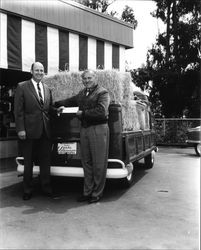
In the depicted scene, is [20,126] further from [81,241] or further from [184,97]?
[184,97]

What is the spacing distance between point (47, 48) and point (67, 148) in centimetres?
500

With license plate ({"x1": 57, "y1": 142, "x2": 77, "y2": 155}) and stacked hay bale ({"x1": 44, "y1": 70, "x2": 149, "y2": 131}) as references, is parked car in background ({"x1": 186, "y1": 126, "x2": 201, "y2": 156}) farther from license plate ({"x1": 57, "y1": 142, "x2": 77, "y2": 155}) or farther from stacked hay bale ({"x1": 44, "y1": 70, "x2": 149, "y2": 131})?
license plate ({"x1": 57, "y1": 142, "x2": 77, "y2": 155})

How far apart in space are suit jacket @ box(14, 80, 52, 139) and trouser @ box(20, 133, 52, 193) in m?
0.16

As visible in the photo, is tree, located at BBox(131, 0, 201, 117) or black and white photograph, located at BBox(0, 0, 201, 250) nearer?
black and white photograph, located at BBox(0, 0, 201, 250)

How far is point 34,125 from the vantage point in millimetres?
5016

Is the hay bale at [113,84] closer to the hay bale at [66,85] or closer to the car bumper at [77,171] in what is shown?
the hay bale at [66,85]

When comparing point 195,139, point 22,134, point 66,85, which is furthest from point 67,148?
point 195,139

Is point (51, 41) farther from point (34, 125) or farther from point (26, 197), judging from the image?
point (26, 197)

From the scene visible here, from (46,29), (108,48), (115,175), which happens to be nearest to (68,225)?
(115,175)

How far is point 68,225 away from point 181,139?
1304 centimetres

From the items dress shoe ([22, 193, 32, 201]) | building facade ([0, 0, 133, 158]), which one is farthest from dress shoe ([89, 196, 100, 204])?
building facade ([0, 0, 133, 158])

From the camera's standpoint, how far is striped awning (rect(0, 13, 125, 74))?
330 inches

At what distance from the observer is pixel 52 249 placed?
3.17 meters

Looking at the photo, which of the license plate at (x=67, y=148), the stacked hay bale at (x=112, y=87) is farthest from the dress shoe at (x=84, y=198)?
the stacked hay bale at (x=112, y=87)
